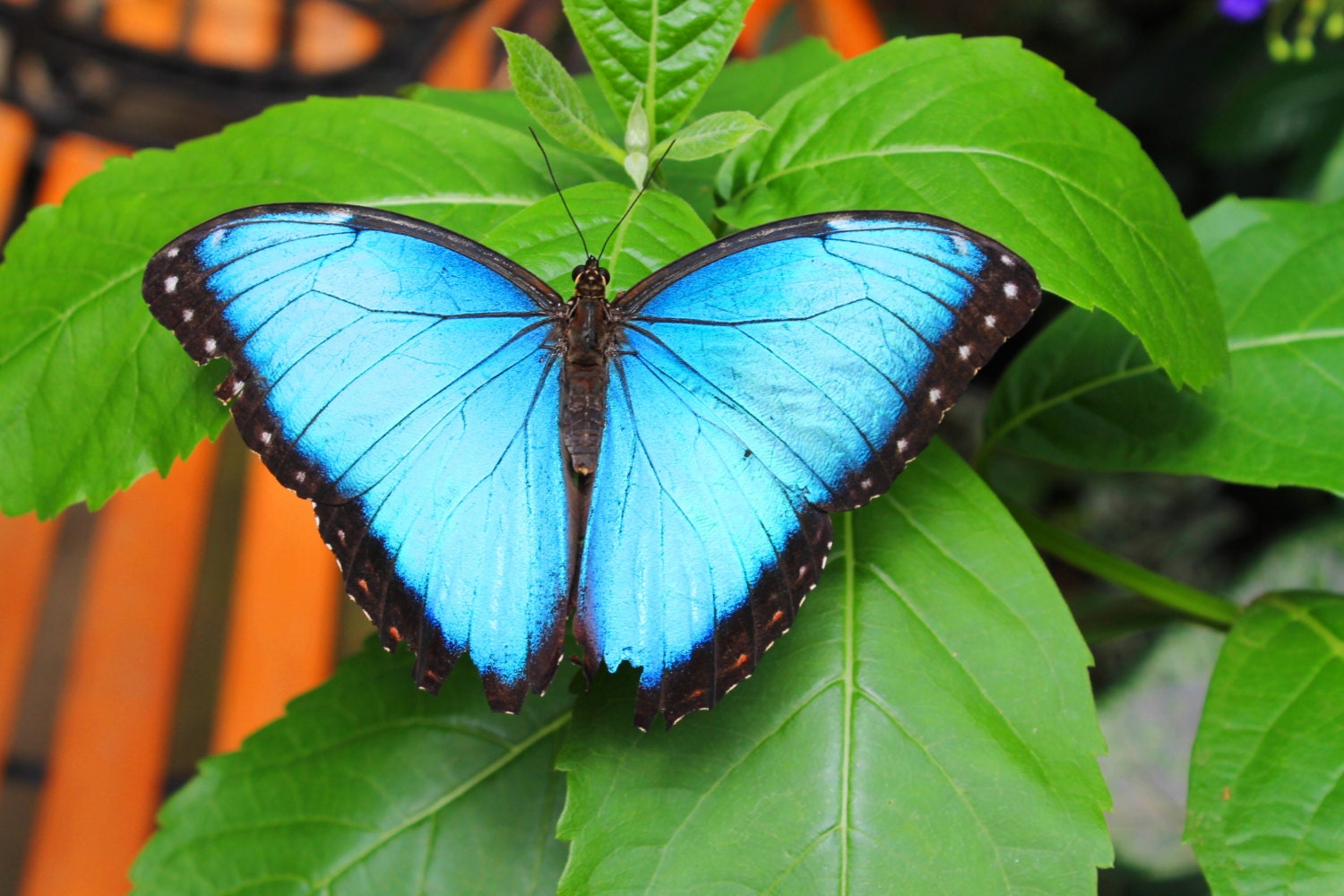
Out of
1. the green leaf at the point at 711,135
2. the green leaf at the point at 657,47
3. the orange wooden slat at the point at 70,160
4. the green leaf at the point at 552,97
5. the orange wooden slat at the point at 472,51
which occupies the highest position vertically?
the orange wooden slat at the point at 472,51

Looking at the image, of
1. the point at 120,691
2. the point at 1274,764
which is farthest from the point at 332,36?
the point at 1274,764

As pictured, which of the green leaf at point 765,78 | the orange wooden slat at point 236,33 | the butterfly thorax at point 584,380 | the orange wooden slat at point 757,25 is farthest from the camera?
the orange wooden slat at point 236,33

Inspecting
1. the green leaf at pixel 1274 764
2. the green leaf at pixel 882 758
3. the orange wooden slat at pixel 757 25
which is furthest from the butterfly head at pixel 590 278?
the orange wooden slat at pixel 757 25

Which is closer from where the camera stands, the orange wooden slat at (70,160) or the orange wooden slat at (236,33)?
the orange wooden slat at (70,160)

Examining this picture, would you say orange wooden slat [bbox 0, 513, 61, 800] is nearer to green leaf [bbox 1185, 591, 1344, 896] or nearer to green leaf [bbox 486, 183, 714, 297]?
green leaf [bbox 486, 183, 714, 297]

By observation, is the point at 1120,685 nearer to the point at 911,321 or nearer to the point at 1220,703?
the point at 1220,703

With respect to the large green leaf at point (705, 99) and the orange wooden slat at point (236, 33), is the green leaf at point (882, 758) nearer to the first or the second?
the large green leaf at point (705, 99)

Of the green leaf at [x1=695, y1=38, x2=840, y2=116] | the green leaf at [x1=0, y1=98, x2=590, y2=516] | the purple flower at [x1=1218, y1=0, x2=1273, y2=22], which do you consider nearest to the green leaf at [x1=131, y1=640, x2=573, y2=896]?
the green leaf at [x1=0, y1=98, x2=590, y2=516]
